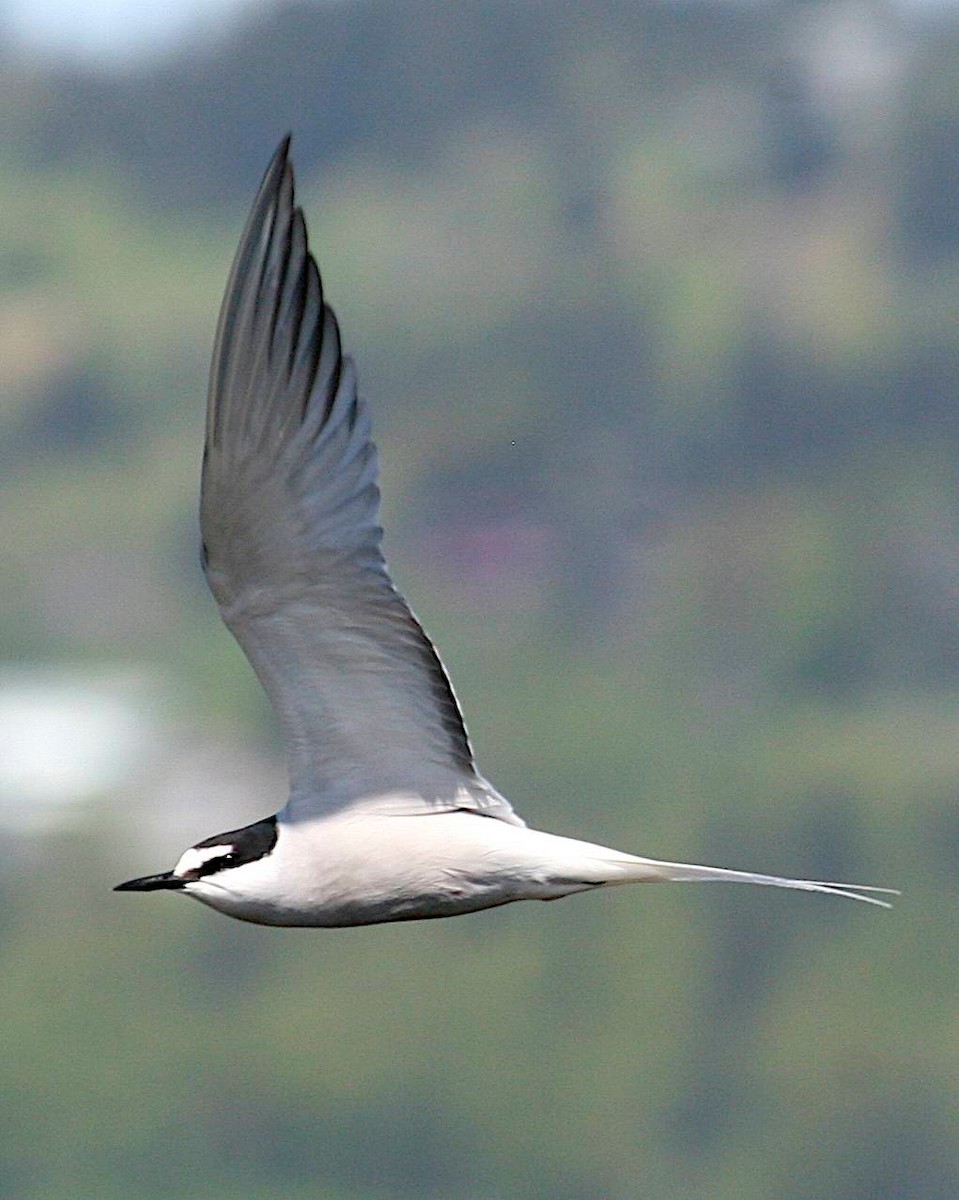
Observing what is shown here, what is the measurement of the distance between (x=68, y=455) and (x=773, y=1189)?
65.9 metres

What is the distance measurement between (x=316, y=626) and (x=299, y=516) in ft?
0.98

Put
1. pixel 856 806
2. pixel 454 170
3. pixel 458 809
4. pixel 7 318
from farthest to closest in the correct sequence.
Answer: pixel 454 170
pixel 7 318
pixel 856 806
pixel 458 809

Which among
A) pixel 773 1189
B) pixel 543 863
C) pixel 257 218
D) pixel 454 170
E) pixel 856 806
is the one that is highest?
pixel 454 170

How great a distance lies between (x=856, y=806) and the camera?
9306cm

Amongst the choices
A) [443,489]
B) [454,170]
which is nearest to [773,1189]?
[443,489]

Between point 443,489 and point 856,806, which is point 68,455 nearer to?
point 443,489

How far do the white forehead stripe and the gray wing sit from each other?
1.28 ft

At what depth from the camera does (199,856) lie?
7.36 m

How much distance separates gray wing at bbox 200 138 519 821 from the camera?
715 centimetres

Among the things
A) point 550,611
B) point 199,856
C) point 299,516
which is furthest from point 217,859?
point 550,611

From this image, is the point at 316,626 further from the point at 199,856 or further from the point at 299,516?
the point at 199,856

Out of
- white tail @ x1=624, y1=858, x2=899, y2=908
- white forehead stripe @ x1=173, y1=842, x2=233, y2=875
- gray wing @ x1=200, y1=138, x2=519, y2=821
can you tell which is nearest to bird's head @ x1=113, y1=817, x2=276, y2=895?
white forehead stripe @ x1=173, y1=842, x2=233, y2=875

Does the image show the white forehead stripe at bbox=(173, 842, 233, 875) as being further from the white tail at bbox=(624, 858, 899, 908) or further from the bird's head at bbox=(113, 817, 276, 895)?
the white tail at bbox=(624, 858, 899, 908)

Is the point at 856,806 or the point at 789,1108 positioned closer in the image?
the point at 789,1108
